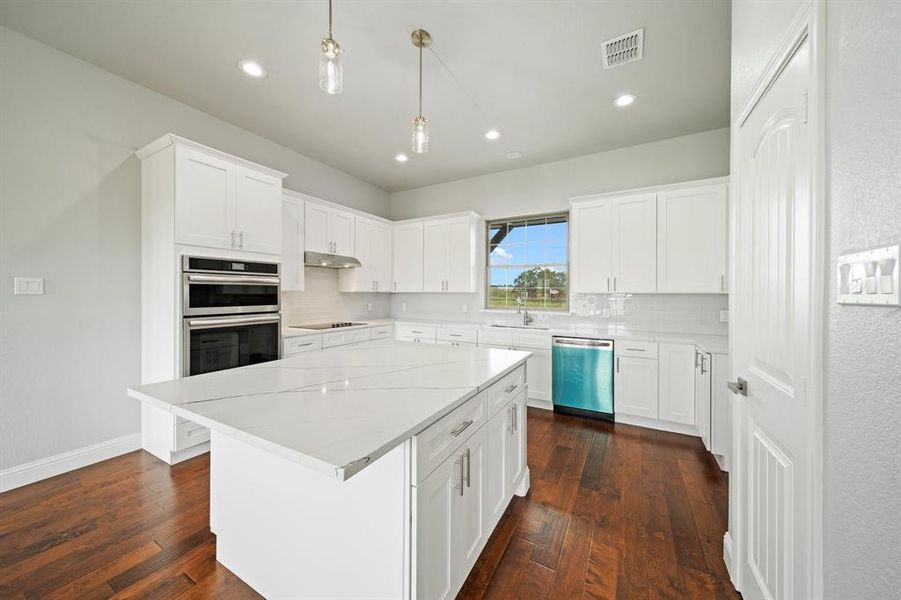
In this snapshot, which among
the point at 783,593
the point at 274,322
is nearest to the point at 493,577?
the point at 783,593

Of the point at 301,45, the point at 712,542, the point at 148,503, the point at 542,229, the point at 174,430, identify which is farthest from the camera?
the point at 542,229

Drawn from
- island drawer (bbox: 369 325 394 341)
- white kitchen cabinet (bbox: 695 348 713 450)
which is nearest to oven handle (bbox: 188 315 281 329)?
island drawer (bbox: 369 325 394 341)

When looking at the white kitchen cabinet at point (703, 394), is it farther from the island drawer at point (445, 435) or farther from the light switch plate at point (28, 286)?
the light switch plate at point (28, 286)

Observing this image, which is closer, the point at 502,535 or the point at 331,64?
the point at 331,64

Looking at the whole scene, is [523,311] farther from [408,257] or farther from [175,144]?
[175,144]

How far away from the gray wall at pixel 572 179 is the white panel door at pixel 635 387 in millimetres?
2028

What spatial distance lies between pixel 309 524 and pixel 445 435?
1.95 feet

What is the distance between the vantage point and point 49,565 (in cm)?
162

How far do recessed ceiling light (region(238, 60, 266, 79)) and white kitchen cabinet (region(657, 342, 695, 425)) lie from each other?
417 centimetres

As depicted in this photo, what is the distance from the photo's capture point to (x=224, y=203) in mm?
2801

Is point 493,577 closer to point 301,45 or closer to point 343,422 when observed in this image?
point 343,422

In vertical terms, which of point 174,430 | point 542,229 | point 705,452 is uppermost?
point 542,229

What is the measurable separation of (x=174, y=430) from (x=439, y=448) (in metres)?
2.51

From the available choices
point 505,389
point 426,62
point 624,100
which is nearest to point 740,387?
point 505,389
